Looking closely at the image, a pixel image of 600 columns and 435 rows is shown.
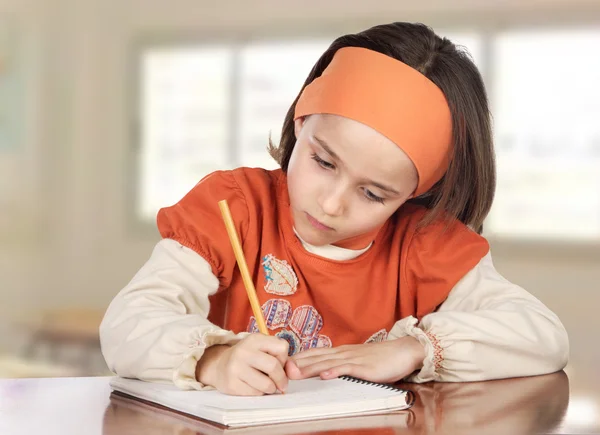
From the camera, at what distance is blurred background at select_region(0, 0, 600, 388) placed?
469 cm

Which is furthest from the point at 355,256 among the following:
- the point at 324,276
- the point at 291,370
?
the point at 291,370

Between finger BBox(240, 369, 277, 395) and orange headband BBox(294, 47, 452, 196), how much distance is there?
14.2 inches

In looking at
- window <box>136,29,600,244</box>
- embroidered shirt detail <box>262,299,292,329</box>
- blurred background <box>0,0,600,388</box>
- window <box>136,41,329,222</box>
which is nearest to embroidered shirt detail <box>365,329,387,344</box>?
embroidered shirt detail <box>262,299,292,329</box>

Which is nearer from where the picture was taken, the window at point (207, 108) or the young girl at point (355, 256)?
the young girl at point (355, 256)

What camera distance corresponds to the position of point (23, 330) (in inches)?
219

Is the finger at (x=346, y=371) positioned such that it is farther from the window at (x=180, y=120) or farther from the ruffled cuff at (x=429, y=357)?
the window at (x=180, y=120)

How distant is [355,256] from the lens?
1.21 meters

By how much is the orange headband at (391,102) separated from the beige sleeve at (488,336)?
0.17 m

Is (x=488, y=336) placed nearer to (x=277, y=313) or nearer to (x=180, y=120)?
(x=277, y=313)

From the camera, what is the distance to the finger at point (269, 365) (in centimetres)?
79

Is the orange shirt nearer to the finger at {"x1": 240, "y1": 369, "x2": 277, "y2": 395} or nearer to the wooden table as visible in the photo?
the wooden table

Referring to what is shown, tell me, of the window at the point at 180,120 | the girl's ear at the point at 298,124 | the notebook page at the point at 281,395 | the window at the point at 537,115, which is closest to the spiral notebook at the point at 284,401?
the notebook page at the point at 281,395

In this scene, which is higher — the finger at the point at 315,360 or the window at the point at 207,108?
the window at the point at 207,108

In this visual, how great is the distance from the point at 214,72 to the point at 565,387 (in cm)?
460
